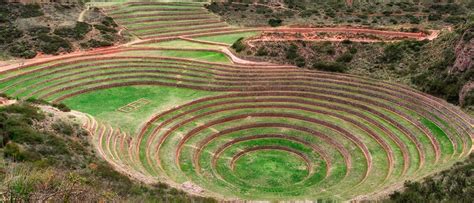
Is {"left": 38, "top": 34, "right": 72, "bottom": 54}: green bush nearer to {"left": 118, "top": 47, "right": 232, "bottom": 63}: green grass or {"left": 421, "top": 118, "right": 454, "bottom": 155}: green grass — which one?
{"left": 118, "top": 47, "right": 232, "bottom": 63}: green grass

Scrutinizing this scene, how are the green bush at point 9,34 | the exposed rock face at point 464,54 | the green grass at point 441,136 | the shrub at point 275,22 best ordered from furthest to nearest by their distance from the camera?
1. the shrub at point 275,22
2. the green bush at point 9,34
3. the exposed rock face at point 464,54
4. the green grass at point 441,136

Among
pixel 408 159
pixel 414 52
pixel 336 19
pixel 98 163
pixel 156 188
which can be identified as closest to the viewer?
pixel 156 188

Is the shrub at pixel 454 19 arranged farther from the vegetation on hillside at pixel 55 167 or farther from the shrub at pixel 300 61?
the vegetation on hillside at pixel 55 167

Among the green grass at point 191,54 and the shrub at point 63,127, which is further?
the green grass at point 191,54

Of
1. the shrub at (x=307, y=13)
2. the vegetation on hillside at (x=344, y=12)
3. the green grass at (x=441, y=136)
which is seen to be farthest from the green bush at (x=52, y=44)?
the green grass at (x=441, y=136)

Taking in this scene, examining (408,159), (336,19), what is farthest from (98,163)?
(336,19)

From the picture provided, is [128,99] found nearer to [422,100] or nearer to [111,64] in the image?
[111,64]

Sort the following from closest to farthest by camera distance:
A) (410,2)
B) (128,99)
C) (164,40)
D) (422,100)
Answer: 1. (422,100)
2. (128,99)
3. (164,40)
4. (410,2)

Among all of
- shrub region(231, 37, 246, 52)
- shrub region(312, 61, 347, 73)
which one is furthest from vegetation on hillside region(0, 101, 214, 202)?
shrub region(312, 61, 347, 73)
